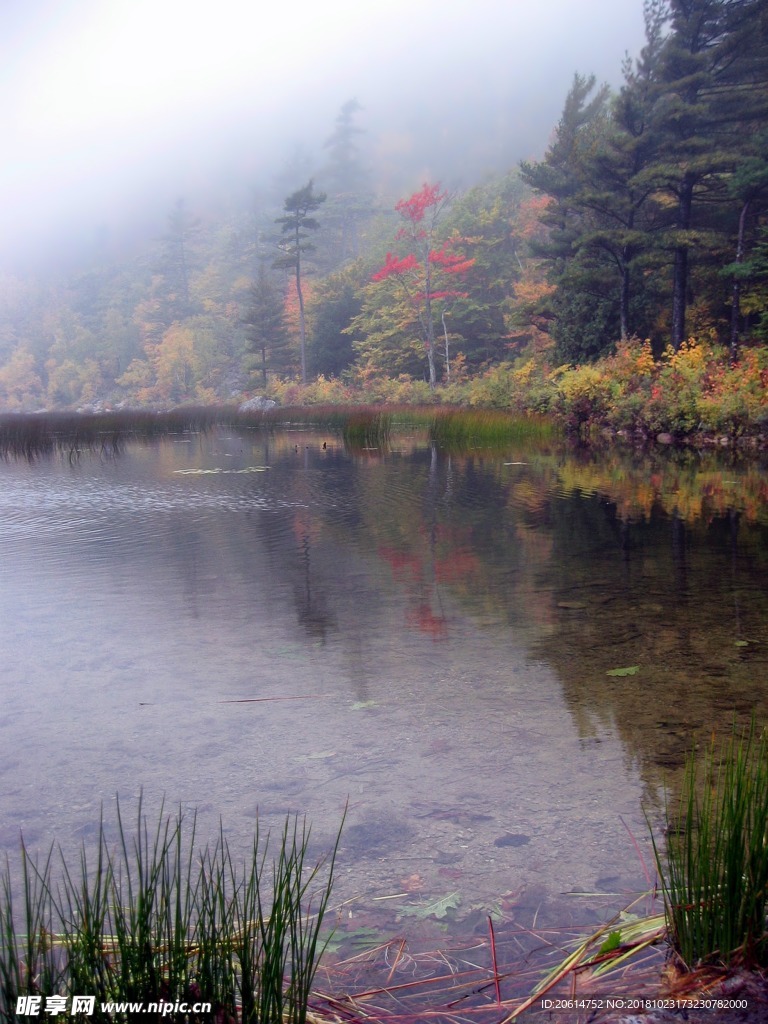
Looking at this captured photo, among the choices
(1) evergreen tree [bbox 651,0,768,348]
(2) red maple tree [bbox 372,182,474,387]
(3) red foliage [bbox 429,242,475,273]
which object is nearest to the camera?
(1) evergreen tree [bbox 651,0,768,348]

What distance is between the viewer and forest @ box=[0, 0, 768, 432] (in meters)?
19.4

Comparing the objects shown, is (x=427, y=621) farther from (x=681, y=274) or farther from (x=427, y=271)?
(x=427, y=271)

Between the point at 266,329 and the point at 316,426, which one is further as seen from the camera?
the point at 266,329

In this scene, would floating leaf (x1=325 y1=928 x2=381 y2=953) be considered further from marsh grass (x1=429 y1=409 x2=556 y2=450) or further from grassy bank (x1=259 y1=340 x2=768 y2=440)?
grassy bank (x1=259 y1=340 x2=768 y2=440)

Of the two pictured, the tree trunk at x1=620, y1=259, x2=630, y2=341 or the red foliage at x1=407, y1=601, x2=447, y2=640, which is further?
the tree trunk at x1=620, y1=259, x2=630, y2=341

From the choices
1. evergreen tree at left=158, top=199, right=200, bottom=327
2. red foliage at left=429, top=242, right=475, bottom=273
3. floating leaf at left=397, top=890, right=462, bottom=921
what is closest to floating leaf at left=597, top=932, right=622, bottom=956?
floating leaf at left=397, top=890, right=462, bottom=921

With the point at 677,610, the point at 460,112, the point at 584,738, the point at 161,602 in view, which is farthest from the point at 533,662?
the point at 460,112

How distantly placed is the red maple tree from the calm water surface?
2951 cm

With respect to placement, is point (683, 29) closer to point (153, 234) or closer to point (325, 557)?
point (325, 557)

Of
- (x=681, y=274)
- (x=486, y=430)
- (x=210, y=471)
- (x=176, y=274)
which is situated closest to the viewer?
(x=210, y=471)

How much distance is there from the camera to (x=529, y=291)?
33.2m

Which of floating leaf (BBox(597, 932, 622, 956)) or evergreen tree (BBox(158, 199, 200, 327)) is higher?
evergreen tree (BBox(158, 199, 200, 327))

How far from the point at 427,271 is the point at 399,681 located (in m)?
34.5

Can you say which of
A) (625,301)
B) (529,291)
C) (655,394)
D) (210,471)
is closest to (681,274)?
(625,301)
